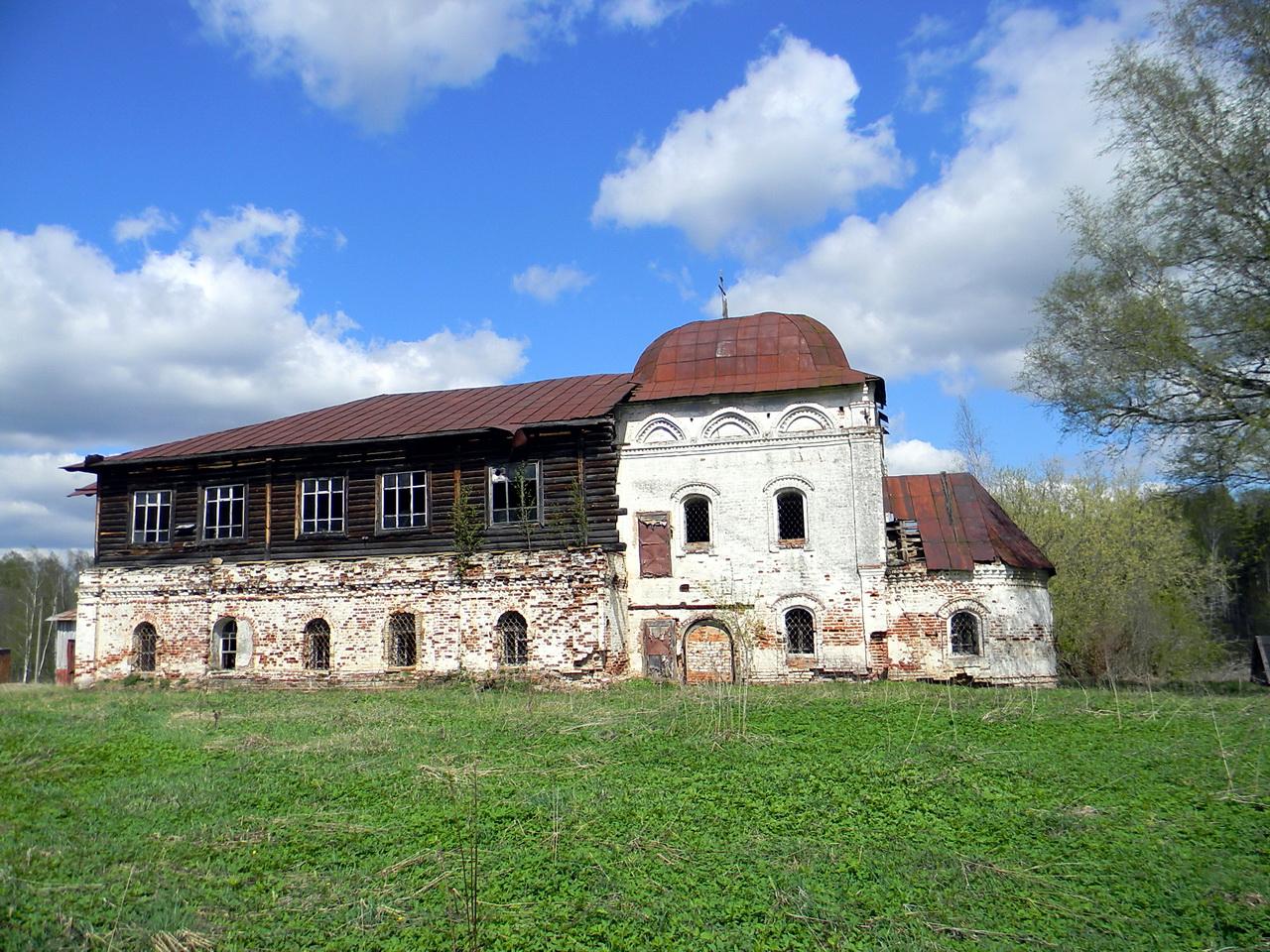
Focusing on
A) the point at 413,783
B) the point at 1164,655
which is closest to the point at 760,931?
the point at 413,783

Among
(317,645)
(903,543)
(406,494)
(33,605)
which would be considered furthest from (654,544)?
(33,605)

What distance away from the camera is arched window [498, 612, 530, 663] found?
1903 cm

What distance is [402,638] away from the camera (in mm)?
19734

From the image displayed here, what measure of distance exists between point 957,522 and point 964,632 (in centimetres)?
227

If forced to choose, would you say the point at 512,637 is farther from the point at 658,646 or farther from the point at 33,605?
the point at 33,605

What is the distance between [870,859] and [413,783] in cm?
456

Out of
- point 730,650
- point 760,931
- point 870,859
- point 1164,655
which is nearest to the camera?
point 760,931

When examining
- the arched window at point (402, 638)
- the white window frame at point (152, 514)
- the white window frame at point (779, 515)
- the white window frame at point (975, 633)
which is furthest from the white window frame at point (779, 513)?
the white window frame at point (152, 514)

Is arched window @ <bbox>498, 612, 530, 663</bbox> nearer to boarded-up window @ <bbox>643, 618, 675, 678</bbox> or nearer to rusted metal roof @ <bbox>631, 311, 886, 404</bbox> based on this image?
boarded-up window @ <bbox>643, 618, 675, 678</bbox>

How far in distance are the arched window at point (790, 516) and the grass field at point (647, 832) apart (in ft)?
22.4

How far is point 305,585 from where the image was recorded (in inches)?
792

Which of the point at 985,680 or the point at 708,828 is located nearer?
the point at 708,828

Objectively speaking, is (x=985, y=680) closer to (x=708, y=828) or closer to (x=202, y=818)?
(x=708, y=828)

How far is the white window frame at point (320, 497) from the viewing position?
67.1 ft
